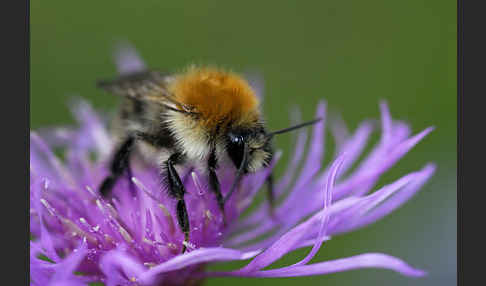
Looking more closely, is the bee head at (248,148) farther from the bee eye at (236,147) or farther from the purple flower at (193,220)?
the purple flower at (193,220)

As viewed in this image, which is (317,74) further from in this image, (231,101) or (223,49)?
(231,101)

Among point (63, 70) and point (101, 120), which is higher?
point (63, 70)

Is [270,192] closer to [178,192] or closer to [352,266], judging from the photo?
[178,192]

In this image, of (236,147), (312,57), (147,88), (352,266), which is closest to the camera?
(352,266)

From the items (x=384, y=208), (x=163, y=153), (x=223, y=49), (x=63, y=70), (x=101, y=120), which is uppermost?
(x=223, y=49)

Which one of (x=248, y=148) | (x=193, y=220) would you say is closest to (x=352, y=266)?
(x=248, y=148)

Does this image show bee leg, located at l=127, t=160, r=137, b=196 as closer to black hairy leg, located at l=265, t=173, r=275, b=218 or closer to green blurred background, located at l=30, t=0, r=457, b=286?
black hairy leg, located at l=265, t=173, r=275, b=218

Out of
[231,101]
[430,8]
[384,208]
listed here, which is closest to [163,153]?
[231,101]
